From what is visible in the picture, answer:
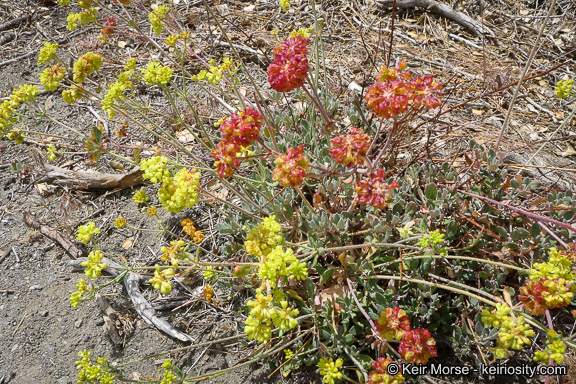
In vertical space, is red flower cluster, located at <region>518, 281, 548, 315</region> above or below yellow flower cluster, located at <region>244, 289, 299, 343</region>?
above

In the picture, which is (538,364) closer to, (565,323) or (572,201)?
(565,323)

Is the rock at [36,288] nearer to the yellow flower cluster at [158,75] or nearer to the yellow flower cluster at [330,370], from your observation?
the yellow flower cluster at [158,75]

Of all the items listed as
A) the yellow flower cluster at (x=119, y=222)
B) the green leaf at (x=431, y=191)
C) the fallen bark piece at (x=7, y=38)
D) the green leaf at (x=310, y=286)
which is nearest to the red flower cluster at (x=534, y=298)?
the green leaf at (x=431, y=191)

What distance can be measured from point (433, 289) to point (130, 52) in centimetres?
462

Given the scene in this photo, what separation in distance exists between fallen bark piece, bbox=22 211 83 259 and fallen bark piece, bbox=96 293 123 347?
532 millimetres

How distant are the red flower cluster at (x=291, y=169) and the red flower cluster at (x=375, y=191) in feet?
1.00

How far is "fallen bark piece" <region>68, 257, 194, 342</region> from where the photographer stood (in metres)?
2.91

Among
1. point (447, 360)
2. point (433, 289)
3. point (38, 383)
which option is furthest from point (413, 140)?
point (38, 383)

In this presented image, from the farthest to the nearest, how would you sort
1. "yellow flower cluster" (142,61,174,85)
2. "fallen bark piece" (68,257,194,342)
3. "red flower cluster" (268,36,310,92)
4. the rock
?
the rock, "fallen bark piece" (68,257,194,342), "yellow flower cluster" (142,61,174,85), "red flower cluster" (268,36,310,92)

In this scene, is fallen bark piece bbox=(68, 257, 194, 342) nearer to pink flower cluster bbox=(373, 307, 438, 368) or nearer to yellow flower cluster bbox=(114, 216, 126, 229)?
yellow flower cluster bbox=(114, 216, 126, 229)

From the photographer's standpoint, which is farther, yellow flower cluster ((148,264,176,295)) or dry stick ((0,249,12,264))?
dry stick ((0,249,12,264))

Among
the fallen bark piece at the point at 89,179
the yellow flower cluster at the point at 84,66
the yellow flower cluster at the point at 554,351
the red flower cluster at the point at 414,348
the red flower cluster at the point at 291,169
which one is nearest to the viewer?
the yellow flower cluster at the point at 554,351

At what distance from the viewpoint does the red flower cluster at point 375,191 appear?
193 centimetres

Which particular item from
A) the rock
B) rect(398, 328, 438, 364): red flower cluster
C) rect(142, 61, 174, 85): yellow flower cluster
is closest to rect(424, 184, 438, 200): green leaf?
rect(398, 328, 438, 364): red flower cluster
